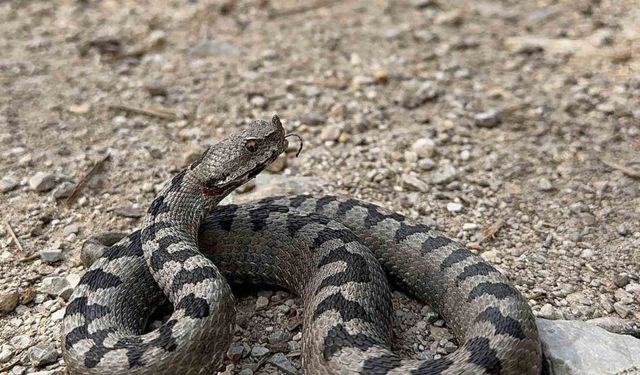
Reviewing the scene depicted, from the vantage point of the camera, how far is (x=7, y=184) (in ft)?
22.3

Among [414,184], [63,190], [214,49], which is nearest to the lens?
[63,190]

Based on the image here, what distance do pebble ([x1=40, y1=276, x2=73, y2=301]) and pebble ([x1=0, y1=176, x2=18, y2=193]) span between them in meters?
1.47

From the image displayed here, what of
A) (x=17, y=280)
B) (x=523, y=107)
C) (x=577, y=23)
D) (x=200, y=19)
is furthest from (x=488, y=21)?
(x=17, y=280)

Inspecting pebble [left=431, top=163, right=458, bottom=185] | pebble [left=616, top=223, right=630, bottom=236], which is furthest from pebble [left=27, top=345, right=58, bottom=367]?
pebble [left=616, top=223, right=630, bottom=236]

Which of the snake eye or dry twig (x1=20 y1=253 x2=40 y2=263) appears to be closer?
the snake eye

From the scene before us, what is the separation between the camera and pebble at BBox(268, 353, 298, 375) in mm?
5023

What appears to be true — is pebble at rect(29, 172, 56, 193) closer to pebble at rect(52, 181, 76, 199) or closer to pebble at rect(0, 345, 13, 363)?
pebble at rect(52, 181, 76, 199)

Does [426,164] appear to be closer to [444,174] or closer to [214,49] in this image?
[444,174]

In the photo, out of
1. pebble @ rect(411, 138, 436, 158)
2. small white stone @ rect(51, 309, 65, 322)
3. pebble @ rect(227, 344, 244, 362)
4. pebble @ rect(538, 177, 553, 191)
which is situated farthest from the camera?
pebble @ rect(411, 138, 436, 158)

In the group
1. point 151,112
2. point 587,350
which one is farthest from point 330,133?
point 587,350

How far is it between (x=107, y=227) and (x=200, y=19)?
4573 mm

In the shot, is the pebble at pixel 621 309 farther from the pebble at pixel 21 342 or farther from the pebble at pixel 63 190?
the pebble at pixel 63 190

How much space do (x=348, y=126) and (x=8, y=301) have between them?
3.99 metres

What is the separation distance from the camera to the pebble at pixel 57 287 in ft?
18.4
